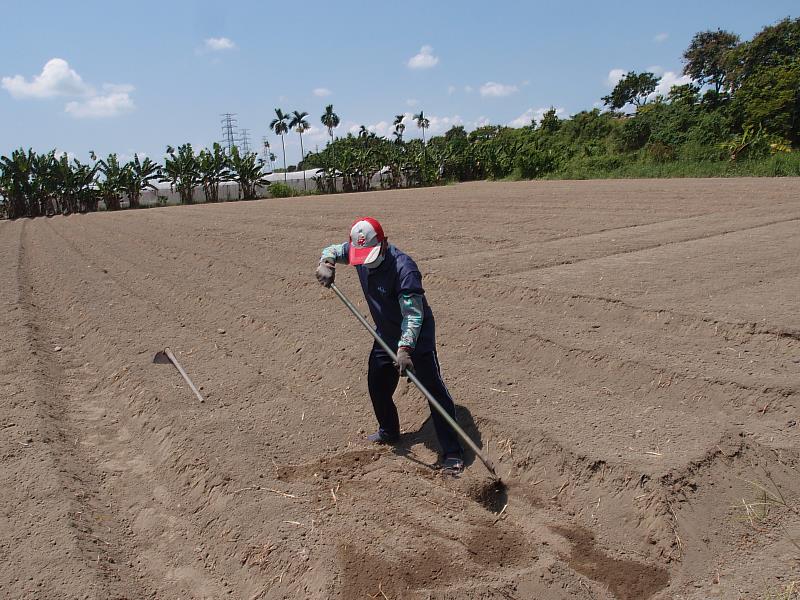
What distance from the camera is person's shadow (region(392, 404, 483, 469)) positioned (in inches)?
184

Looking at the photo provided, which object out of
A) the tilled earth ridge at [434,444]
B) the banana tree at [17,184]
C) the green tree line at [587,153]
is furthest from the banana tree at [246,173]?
the tilled earth ridge at [434,444]

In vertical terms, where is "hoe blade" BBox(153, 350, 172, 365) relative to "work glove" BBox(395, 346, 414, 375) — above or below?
below

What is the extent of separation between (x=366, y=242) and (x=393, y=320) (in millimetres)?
590

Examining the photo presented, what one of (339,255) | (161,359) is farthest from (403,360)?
(161,359)

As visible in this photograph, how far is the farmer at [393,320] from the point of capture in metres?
4.00

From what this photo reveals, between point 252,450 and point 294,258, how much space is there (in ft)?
23.3

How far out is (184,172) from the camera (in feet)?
135

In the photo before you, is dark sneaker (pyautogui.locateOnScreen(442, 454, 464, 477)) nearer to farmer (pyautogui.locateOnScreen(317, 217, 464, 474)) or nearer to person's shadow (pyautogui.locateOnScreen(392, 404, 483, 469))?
farmer (pyautogui.locateOnScreen(317, 217, 464, 474))

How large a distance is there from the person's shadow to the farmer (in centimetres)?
15

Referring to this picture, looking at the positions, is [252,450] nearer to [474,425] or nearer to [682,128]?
[474,425]

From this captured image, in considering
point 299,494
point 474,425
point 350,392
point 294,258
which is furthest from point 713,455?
point 294,258

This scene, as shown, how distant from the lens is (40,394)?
6.00 meters

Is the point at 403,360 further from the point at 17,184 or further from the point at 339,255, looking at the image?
the point at 17,184

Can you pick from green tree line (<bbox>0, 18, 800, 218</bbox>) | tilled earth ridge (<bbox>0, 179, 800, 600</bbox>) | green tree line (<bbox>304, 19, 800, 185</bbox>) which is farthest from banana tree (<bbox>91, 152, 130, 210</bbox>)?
tilled earth ridge (<bbox>0, 179, 800, 600</bbox>)
